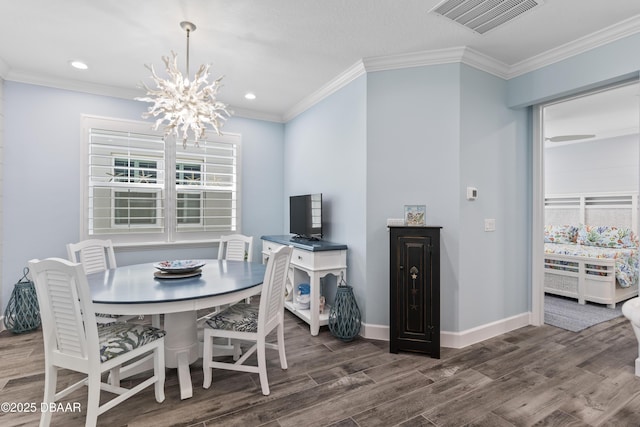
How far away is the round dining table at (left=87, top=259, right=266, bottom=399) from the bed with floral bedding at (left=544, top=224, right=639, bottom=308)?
4245mm

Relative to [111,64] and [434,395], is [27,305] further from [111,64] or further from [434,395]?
[434,395]

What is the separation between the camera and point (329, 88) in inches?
146

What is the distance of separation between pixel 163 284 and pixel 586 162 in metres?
7.30

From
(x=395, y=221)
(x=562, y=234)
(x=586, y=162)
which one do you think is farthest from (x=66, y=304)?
(x=586, y=162)

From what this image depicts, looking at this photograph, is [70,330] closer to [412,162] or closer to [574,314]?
[412,162]

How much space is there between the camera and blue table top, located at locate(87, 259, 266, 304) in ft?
6.38

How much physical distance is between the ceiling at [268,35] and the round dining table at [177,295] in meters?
1.98

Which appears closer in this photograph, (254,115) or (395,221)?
(395,221)

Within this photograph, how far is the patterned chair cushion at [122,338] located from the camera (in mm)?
1833

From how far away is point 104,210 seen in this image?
378 centimetres

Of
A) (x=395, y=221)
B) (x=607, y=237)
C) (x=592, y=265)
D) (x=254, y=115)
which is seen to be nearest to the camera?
(x=395, y=221)

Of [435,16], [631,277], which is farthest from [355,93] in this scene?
[631,277]

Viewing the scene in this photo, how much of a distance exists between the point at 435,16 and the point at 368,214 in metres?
1.69

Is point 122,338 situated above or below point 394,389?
above
